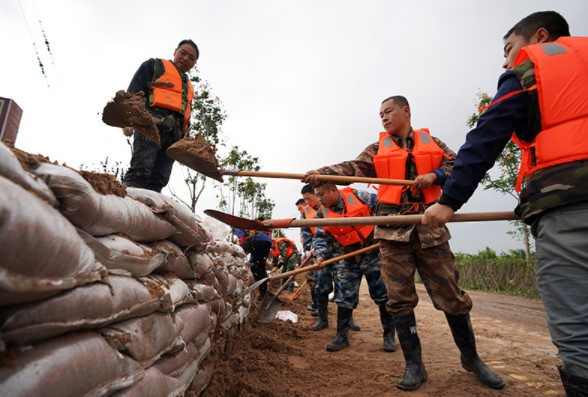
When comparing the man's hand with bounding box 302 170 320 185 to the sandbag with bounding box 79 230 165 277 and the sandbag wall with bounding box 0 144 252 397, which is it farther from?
the sandbag with bounding box 79 230 165 277

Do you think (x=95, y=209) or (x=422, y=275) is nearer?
(x=95, y=209)

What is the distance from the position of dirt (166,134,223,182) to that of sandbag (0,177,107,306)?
2.05 m

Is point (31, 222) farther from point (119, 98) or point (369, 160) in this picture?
point (369, 160)

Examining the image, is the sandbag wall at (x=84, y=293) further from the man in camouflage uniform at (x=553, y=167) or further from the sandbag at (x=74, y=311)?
the man in camouflage uniform at (x=553, y=167)

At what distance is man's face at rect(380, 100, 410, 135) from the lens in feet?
9.95

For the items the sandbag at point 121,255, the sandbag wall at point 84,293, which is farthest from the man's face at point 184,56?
the sandbag at point 121,255

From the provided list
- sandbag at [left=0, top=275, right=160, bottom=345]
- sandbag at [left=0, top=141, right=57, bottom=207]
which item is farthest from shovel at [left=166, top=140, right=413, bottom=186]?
sandbag at [left=0, top=141, right=57, bottom=207]

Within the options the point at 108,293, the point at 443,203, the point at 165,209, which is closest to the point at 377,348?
the point at 443,203

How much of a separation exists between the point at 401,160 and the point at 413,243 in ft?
2.30

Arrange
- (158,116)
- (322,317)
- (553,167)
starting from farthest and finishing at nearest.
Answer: (322,317) → (158,116) → (553,167)

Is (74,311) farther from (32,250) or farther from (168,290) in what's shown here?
(168,290)

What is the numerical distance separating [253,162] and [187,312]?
13607 millimetres

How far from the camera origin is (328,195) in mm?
A: 4562

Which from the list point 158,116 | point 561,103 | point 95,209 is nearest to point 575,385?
point 561,103
